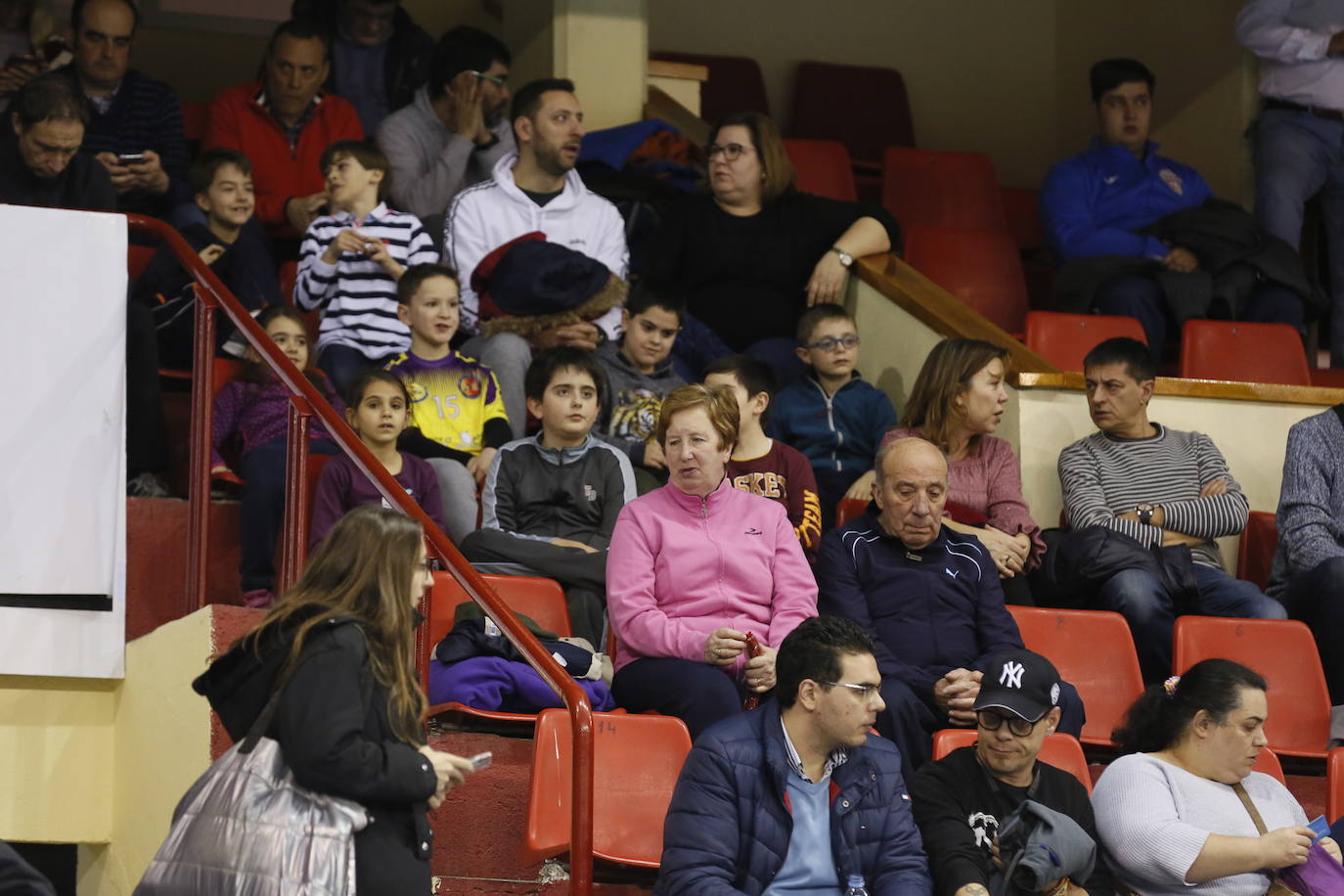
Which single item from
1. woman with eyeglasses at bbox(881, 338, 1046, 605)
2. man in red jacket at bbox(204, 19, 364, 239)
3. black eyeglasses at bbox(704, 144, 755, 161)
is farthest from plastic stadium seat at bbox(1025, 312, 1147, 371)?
man in red jacket at bbox(204, 19, 364, 239)

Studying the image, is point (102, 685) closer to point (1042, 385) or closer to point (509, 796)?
point (509, 796)

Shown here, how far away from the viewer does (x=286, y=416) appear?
174 inches

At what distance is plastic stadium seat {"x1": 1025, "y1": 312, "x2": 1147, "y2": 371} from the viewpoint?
6.02 meters

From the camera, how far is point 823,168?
7.43 meters

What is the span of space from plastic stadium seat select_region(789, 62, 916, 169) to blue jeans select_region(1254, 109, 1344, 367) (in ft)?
6.22

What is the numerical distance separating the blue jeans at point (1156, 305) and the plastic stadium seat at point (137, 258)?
3.30 meters

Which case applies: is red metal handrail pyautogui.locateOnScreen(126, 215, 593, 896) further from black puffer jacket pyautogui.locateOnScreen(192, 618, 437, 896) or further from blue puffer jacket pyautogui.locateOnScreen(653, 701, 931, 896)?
black puffer jacket pyautogui.locateOnScreen(192, 618, 437, 896)

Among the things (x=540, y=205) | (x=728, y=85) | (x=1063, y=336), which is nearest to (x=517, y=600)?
(x=540, y=205)

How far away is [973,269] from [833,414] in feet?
5.08

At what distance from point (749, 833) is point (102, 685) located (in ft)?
5.52

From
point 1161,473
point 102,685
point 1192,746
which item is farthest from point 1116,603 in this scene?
point 102,685

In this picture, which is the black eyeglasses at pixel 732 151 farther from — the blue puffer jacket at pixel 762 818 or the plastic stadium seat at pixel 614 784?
the blue puffer jacket at pixel 762 818

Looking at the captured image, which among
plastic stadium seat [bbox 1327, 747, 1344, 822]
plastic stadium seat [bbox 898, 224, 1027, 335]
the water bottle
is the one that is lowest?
the water bottle

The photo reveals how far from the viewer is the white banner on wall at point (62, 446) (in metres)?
4.07
